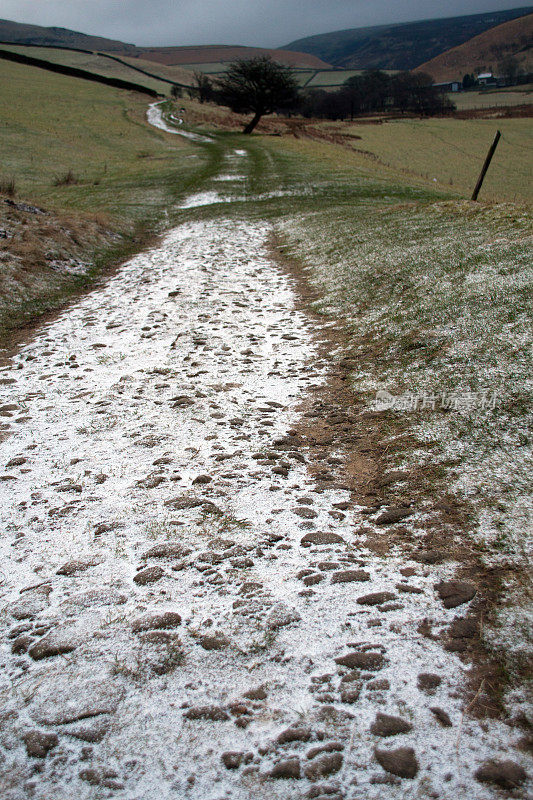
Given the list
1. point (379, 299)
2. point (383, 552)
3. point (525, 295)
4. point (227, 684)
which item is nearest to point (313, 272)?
point (379, 299)

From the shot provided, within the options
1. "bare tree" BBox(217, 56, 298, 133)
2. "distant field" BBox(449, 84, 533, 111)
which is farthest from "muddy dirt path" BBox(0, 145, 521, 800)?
"distant field" BBox(449, 84, 533, 111)

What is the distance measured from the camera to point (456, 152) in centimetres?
5975

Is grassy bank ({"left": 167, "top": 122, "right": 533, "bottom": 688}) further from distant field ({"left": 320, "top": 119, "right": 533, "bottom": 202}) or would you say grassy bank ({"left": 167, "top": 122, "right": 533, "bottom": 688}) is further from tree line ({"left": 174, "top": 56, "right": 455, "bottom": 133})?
tree line ({"left": 174, "top": 56, "right": 455, "bottom": 133})

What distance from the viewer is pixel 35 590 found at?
402cm

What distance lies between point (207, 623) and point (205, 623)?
0.02 metres

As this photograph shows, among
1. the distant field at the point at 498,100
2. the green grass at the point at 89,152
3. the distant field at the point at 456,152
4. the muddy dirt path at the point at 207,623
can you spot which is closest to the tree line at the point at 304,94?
the distant field at the point at 498,100

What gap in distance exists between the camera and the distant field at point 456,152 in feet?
128

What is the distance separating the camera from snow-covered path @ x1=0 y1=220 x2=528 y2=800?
271cm

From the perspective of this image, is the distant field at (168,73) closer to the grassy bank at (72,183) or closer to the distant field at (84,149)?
the distant field at (84,149)

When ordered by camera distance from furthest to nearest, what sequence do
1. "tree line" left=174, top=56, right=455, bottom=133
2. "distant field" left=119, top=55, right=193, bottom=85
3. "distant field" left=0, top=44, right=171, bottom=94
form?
"distant field" left=119, top=55, right=193, bottom=85 < "distant field" left=0, top=44, right=171, bottom=94 < "tree line" left=174, top=56, right=455, bottom=133

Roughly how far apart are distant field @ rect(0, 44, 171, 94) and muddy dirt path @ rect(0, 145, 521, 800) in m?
104

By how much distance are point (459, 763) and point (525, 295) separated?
708 cm

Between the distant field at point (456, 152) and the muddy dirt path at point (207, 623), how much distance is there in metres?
→ 26.1

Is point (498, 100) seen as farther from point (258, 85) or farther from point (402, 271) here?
point (402, 271)
